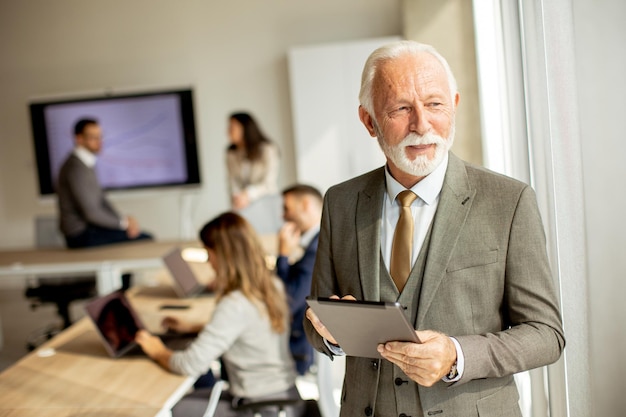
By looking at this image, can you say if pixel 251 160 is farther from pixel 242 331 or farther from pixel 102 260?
pixel 242 331

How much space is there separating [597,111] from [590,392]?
2.39 feet

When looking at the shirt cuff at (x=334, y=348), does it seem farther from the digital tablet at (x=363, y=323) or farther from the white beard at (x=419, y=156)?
the white beard at (x=419, y=156)

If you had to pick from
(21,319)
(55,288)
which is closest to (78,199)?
(55,288)

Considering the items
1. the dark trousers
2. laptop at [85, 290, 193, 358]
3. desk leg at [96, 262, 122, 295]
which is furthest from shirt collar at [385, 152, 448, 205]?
the dark trousers

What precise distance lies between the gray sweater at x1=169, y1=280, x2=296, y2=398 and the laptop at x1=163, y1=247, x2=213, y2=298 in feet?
3.71

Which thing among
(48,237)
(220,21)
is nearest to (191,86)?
(220,21)

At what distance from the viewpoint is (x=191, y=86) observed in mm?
8234

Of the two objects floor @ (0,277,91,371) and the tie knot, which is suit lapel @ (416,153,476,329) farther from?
floor @ (0,277,91,371)

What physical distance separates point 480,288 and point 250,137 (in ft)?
16.5

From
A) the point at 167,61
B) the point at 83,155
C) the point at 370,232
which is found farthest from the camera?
the point at 167,61

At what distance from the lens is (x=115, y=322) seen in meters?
3.29

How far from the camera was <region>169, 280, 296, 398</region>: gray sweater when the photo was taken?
3.13 m

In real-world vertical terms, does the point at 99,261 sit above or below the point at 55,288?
above

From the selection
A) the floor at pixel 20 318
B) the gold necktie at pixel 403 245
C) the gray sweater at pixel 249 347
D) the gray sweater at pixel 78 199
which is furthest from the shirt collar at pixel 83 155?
the gold necktie at pixel 403 245
